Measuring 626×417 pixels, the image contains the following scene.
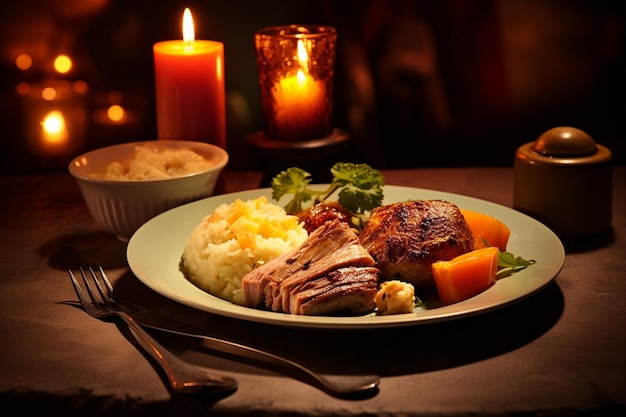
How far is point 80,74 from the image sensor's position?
10.5 feet

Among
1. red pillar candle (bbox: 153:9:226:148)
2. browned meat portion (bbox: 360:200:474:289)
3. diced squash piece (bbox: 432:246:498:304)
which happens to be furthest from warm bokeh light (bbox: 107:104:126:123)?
diced squash piece (bbox: 432:246:498:304)

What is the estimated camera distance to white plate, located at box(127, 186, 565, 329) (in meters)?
1.63

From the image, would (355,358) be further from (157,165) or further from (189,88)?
(189,88)

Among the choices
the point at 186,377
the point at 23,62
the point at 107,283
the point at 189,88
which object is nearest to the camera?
the point at 186,377

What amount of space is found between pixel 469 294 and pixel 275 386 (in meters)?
0.52

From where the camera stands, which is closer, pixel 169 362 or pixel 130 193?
pixel 169 362

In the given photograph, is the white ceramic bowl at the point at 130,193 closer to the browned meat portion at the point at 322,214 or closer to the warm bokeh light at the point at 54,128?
the browned meat portion at the point at 322,214

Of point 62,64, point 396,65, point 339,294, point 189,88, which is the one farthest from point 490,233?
point 62,64

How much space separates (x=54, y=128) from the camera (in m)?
3.29

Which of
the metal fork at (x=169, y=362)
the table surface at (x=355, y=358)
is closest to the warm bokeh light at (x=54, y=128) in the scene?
the table surface at (x=355, y=358)

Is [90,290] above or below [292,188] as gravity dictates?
below

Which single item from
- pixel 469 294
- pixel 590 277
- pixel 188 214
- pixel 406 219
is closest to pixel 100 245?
pixel 188 214

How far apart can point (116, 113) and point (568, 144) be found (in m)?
1.76

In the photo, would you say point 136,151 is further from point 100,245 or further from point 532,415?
point 532,415
